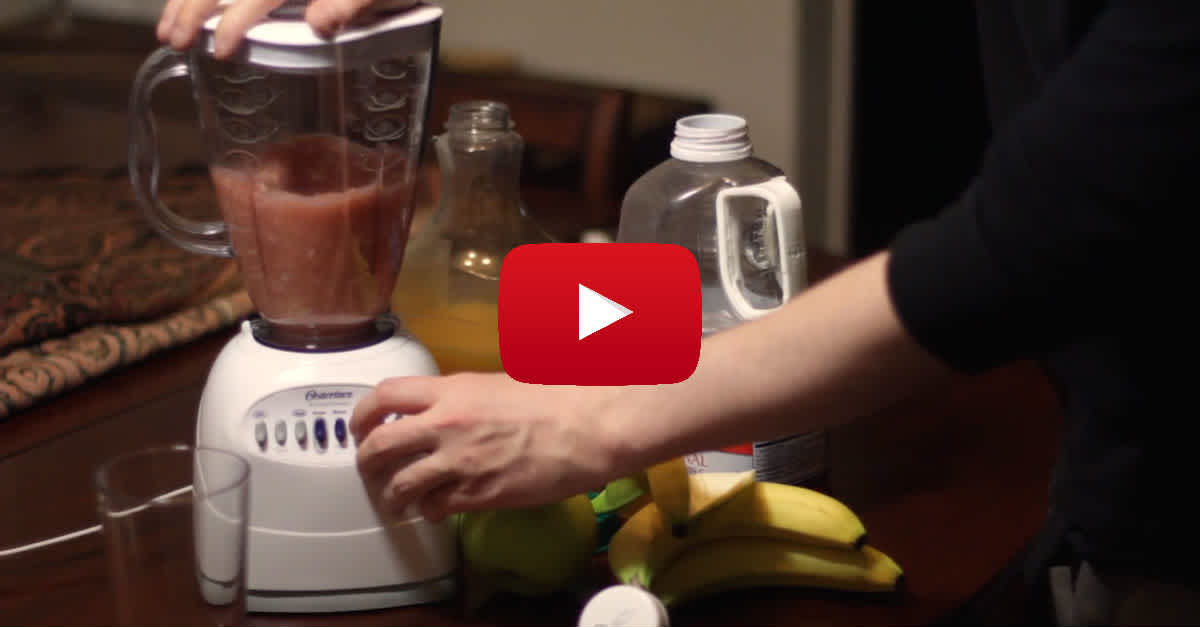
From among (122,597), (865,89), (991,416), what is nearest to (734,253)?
(991,416)

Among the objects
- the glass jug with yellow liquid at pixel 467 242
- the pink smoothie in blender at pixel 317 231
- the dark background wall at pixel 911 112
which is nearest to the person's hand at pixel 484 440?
the pink smoothie in blender at pixel 317 231

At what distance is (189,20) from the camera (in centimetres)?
87

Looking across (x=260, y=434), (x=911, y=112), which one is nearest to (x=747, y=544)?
(x=260, y=434)

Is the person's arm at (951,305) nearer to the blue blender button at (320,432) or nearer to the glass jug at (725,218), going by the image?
the blue blender button at (320,432)

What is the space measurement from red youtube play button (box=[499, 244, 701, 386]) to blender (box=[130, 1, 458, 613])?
8 centimetres

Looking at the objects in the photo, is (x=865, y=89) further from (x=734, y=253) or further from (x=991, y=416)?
(x=734, y=253)

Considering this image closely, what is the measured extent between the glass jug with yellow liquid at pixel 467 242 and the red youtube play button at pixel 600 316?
3.9 inches

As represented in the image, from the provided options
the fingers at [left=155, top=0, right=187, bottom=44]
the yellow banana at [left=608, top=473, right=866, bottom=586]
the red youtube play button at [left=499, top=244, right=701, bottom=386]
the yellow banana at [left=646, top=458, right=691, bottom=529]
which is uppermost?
the fingers at [left=155, top=0, right=187, bottom=44]

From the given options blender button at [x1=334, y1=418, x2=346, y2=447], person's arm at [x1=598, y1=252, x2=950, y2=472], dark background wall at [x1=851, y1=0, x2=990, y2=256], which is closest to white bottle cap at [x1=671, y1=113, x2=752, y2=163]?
person's arm at [x1=598, y1=252, x2=950, y2=472]

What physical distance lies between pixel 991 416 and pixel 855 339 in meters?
0.55

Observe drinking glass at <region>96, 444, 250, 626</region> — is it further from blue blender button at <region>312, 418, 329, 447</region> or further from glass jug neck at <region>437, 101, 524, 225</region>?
glass jug neck at <region>437, 101, 524, 225</region>

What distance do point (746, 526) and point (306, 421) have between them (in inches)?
12.9

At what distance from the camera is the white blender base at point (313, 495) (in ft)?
2.85

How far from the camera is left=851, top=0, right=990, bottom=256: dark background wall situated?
2830 millimetres
